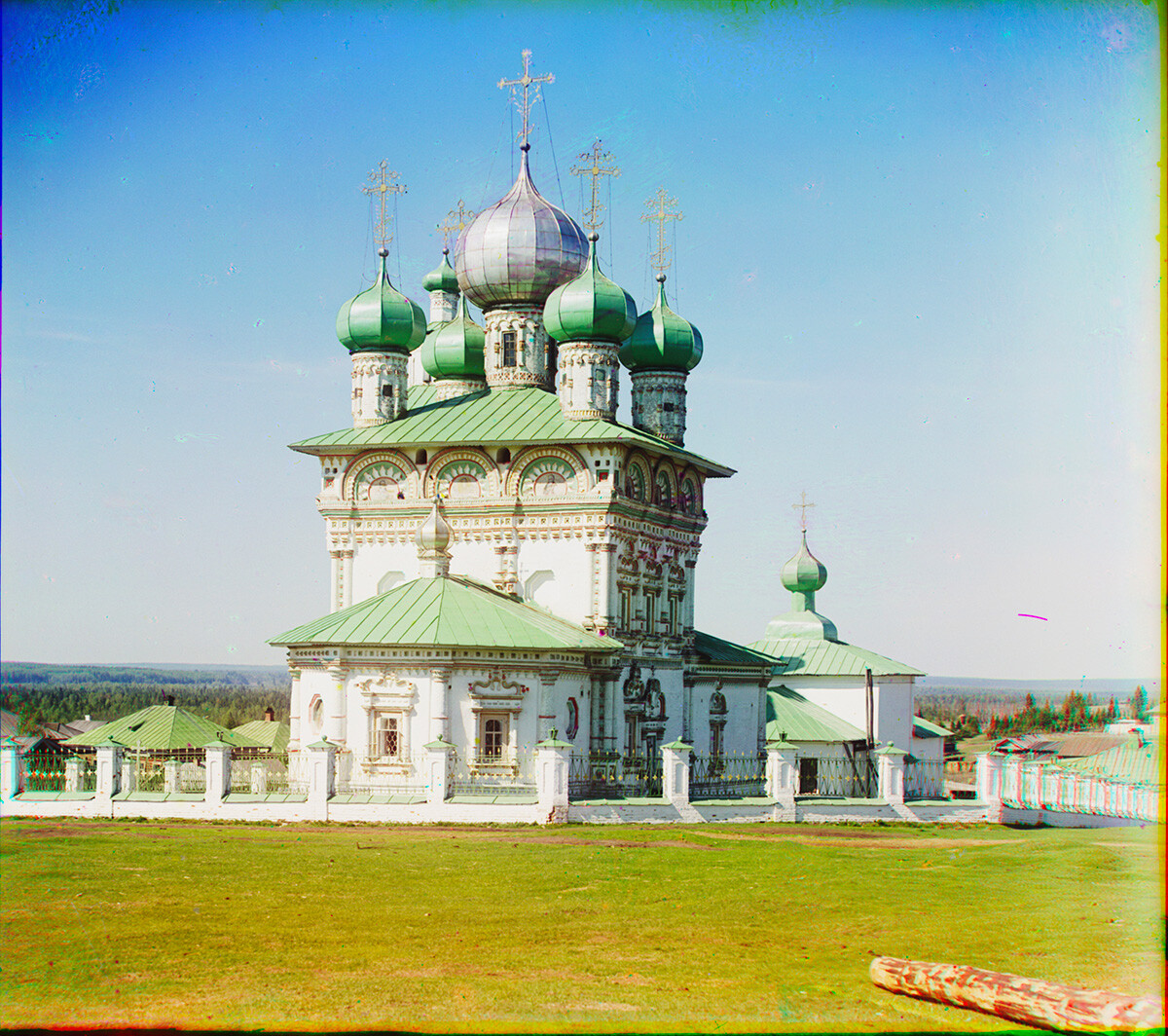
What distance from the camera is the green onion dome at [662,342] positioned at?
1276 inches

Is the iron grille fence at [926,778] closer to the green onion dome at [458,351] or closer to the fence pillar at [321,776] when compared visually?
the green onion dome at [458,351]

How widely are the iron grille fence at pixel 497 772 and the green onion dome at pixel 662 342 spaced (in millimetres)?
10637

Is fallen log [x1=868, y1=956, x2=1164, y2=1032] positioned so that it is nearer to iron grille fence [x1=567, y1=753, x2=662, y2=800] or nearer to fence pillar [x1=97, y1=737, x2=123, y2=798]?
iron grille fence [x1=567, y1=753, x2=662, y2=800]

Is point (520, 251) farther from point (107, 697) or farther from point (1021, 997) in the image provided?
point (107, 697)

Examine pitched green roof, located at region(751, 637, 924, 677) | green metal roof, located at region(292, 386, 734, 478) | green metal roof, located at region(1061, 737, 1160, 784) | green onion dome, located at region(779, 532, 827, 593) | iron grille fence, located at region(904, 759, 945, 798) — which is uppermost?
green metal roof, located at region(292, 386, 734, 478)

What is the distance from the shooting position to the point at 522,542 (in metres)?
29.0

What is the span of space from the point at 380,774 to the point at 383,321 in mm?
10116

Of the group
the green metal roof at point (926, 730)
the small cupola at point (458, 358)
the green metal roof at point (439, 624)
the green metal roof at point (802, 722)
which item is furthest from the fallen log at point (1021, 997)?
the green metal roof at point (926, 730)

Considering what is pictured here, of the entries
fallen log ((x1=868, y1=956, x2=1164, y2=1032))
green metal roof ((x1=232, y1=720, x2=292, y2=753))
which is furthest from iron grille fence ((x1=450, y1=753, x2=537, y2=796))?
fallen log ((x1=868, y1=956, x2=1164, y2=1032))

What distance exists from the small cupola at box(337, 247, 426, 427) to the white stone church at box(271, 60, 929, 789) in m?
0.04

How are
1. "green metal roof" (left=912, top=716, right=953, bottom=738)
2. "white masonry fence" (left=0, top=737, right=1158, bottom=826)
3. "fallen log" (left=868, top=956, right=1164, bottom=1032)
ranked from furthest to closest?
"green metal roof" (left=912, top=716, right=953, bottom=738) < "white masonry fence" (left=0, top=737, right=1158, bottom=826) < "fallen log" (left=868, top=956, right=1164, bottom=1032)

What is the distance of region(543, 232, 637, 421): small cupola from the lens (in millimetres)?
29438

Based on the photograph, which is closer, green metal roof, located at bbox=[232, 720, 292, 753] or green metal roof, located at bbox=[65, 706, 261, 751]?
green metal roof, located at bbox=[65, 706, 261, 751]

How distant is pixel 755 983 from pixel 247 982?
363 cm
